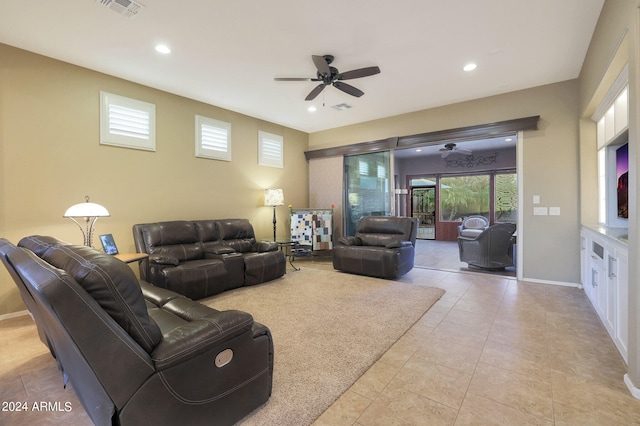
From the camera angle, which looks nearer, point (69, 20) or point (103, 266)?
point (103, 266)

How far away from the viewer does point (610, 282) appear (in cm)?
261

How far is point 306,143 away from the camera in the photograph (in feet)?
23.9

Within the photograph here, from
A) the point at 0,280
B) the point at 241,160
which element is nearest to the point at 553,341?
the point at 241,160

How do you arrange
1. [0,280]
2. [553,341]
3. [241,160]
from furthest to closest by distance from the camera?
1. [241,160]
2. [0,280]
3. [553,341]

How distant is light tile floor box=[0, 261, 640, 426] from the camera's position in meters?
1.71

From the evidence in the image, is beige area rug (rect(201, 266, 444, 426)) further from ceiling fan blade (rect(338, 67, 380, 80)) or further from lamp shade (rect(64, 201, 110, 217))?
ceiling fan blade (rect(338, 67, 380, 80))

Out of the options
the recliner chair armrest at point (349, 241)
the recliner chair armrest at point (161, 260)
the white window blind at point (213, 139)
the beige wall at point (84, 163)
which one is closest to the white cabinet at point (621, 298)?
the recliner chair armrest at point (349, 241)

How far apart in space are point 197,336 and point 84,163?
3647mm

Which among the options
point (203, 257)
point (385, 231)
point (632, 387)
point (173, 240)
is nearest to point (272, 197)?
point (203, 257)

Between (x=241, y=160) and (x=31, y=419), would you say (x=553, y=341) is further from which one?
(x=241, y=160)

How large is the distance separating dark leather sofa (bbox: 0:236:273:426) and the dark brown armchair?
4971mm

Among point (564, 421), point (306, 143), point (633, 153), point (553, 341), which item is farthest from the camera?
point (306, 143)

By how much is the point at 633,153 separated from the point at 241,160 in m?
5.28

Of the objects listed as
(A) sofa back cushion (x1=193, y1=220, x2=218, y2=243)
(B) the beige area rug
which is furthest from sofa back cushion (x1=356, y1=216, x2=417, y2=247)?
(A) sofa back cushion (x1=193, y1=220, x2=218, y2=243)
